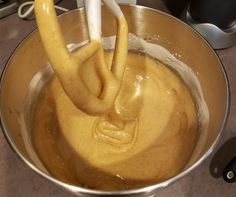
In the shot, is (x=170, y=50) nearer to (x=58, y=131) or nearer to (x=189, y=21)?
(x=189, y=21)

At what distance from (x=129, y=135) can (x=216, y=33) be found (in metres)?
0.29

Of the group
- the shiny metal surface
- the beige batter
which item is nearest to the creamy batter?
the beige batter

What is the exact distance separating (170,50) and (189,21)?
89 mm

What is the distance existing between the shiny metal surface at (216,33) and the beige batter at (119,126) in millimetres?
109

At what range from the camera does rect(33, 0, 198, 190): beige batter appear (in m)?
0.59

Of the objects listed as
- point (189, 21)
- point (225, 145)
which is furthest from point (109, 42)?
point (225, 145)

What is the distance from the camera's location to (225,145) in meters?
0.70

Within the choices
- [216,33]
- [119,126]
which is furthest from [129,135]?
[216,33]

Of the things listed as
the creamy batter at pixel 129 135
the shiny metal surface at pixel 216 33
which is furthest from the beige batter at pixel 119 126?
the shiny metal surface at pixel 216 33

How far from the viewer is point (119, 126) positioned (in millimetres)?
705

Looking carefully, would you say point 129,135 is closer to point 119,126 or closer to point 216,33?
point 119,126

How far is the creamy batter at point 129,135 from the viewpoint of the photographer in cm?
66

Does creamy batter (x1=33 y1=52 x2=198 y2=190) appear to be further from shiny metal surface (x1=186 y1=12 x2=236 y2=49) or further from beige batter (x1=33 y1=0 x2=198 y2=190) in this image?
shiny metal surface (x1=186 y1=12 x2=236 y2=49)

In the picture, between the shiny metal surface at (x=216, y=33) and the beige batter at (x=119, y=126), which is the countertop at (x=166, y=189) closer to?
the beige batter at (x=119, y=126)
